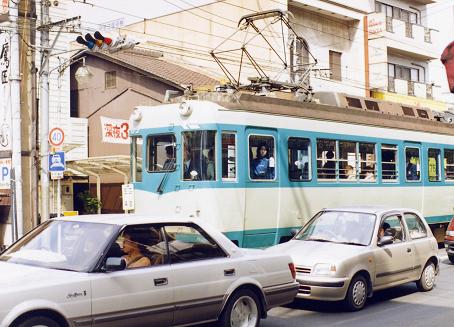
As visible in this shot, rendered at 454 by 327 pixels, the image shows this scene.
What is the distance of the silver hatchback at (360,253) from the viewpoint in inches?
361

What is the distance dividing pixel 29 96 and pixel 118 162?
3.44 m

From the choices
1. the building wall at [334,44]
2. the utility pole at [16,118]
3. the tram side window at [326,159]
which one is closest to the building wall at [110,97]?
the utility pole at [16,118]

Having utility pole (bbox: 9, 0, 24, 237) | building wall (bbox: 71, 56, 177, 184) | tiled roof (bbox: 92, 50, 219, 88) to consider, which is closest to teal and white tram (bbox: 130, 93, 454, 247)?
utility pole (bbox: 9, 0, 24, 237)

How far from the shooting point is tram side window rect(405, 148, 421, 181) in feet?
54.2

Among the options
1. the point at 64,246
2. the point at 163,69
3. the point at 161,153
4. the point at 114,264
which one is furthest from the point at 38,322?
the point at 163,69

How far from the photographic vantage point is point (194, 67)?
28.6 meters

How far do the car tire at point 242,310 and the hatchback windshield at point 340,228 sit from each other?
2993mm

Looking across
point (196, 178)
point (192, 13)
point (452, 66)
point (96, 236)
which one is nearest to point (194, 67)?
point (192, 13)

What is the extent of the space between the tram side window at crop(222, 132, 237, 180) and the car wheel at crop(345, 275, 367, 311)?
3.36m

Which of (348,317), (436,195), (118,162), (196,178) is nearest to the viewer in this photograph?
(348,317)

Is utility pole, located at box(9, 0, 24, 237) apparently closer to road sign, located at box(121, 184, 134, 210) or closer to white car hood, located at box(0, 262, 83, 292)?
road sign, located at box(121, 184, 134, 210)

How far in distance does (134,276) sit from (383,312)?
4517 millimetres

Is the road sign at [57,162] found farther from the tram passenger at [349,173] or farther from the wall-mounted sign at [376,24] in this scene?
the wall-mounted sign at [376,24]

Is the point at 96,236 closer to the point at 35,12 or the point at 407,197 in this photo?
the point at 407,197
